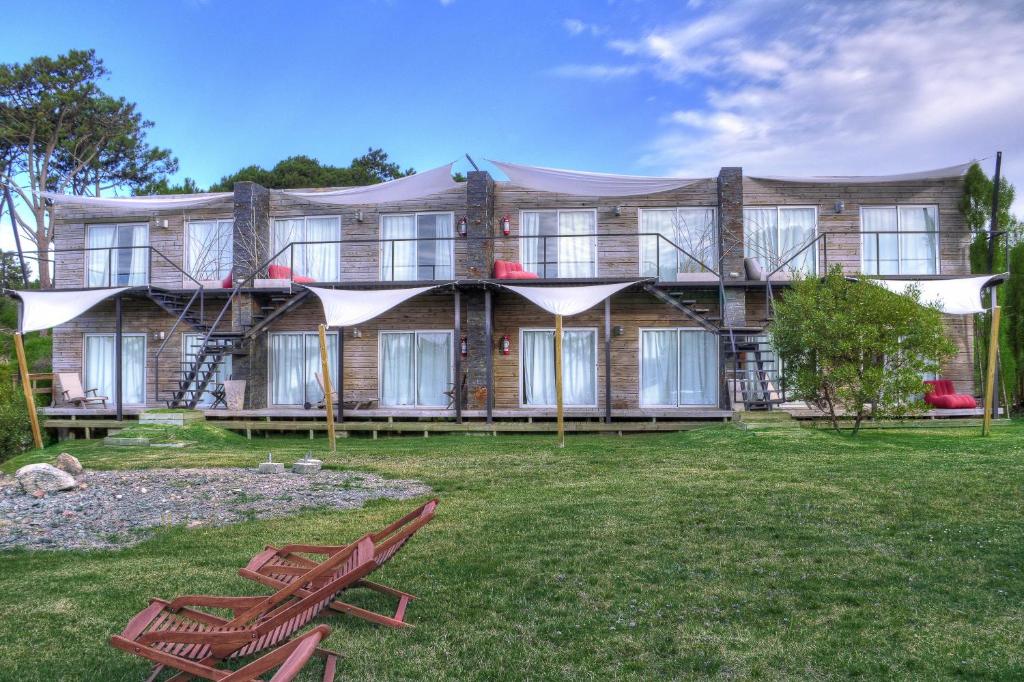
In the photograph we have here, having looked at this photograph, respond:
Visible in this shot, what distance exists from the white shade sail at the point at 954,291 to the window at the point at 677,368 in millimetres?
3715

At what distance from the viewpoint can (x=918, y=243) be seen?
54.0ft

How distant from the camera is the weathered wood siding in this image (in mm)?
16688

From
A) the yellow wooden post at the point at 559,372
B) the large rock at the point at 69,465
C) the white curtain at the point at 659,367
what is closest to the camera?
the large rock at the point at 69,465

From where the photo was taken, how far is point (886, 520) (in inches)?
246

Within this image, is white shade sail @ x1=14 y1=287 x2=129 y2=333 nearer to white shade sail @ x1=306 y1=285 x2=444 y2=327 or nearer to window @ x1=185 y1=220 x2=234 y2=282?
window @ x1=185 y1=220 x2=234 y2=282

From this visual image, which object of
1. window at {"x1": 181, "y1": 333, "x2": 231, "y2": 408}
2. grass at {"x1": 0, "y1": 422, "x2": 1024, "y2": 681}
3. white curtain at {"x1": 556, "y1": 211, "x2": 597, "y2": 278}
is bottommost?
grass at {"x1": 0, "y1": 422, "x2": 1024, "y2": 681}

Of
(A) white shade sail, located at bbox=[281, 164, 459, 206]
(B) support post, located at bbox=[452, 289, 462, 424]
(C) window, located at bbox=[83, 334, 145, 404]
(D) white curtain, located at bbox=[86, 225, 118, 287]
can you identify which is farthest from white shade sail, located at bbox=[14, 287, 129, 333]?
(B) support post, located at bbox=[452, 289, 462, 424]

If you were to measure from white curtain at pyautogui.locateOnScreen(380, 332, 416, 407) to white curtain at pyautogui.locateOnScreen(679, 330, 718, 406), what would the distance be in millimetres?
5757

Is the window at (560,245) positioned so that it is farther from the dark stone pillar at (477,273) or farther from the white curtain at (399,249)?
the white curtain at (399,249)

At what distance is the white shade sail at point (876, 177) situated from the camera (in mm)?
15383

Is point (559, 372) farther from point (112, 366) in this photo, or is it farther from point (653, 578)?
point (112, 366)

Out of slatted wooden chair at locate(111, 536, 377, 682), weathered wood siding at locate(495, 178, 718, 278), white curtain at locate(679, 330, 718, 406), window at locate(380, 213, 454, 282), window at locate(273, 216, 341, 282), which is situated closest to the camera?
slatted wooden chair at locate(111, 536, 377, 682)

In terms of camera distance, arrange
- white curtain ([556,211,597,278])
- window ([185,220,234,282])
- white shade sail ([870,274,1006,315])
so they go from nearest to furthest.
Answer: white shade sail ([870,274,1006,315]) → white curtain ([556,211,597,278]) → window ([185,220,234,282])

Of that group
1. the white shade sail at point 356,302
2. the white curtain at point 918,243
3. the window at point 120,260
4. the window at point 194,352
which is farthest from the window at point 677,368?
the window at point 120,260
